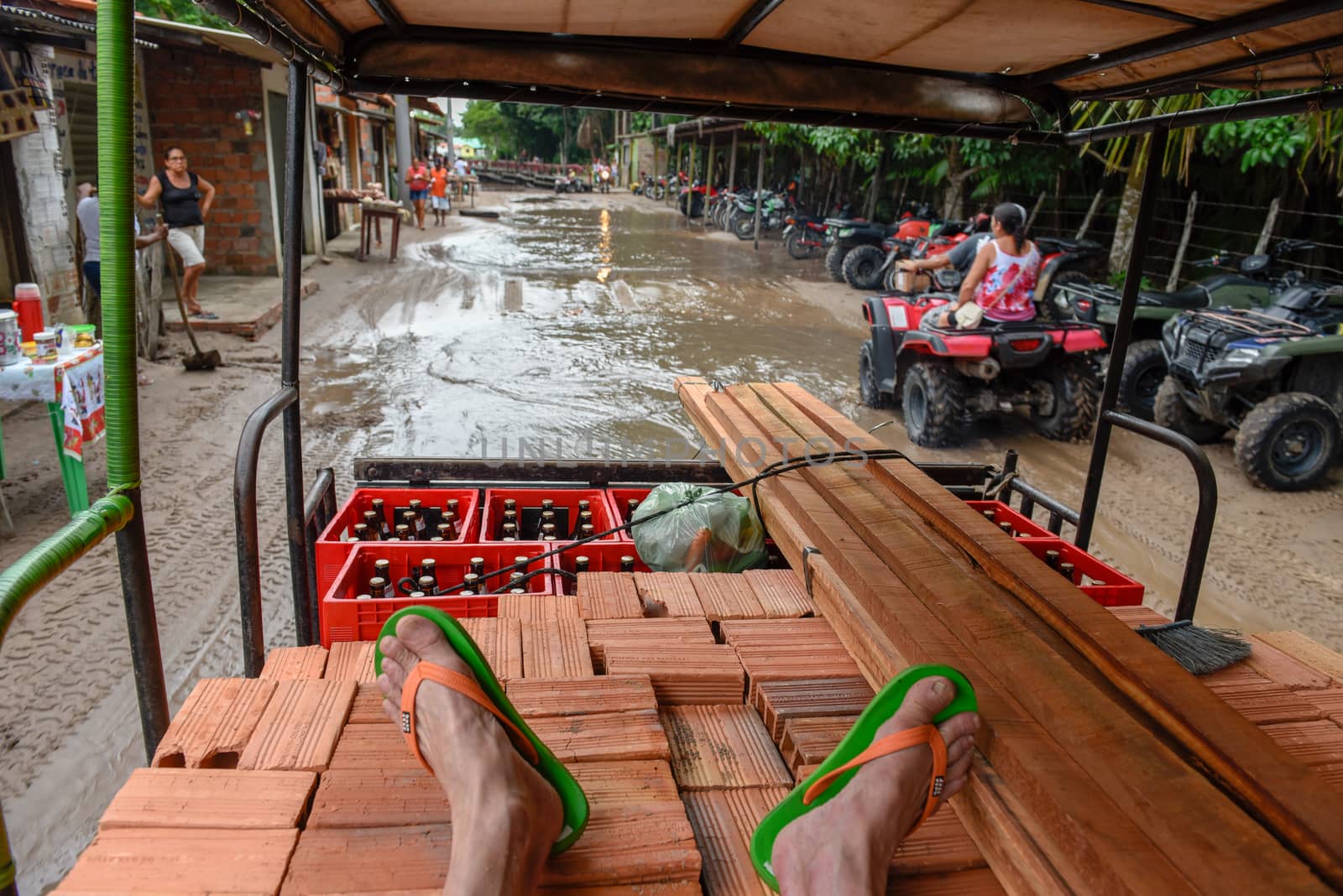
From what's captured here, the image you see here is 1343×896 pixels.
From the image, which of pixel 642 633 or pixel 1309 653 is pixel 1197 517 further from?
pixel 642 633

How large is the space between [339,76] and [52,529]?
3824mm

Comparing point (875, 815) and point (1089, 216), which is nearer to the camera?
point (875, 815)

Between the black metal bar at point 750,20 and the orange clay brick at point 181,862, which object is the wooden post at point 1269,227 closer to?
the black metal bar at point 750,20

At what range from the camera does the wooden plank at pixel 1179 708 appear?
140 cm

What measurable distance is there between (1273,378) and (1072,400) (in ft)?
4.49

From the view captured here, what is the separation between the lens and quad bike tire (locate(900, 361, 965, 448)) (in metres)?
6.60

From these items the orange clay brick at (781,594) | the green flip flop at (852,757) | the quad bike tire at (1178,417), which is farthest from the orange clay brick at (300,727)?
the quad bike tire at (1178,417)

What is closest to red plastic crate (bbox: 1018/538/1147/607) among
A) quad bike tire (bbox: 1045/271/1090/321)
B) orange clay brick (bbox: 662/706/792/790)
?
orange clay brick (bbox: 662/706/792/790)

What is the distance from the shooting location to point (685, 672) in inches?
81.1

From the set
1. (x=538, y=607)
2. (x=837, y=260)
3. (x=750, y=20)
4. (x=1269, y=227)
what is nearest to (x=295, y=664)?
(x=538, y=607)

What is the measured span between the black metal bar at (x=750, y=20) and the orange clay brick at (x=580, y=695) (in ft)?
5.90

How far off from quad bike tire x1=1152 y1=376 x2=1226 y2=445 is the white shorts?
9658mm

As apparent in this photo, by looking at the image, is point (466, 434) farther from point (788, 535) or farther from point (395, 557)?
point (788, 535)

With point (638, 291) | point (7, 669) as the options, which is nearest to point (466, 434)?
point (7, 669)
